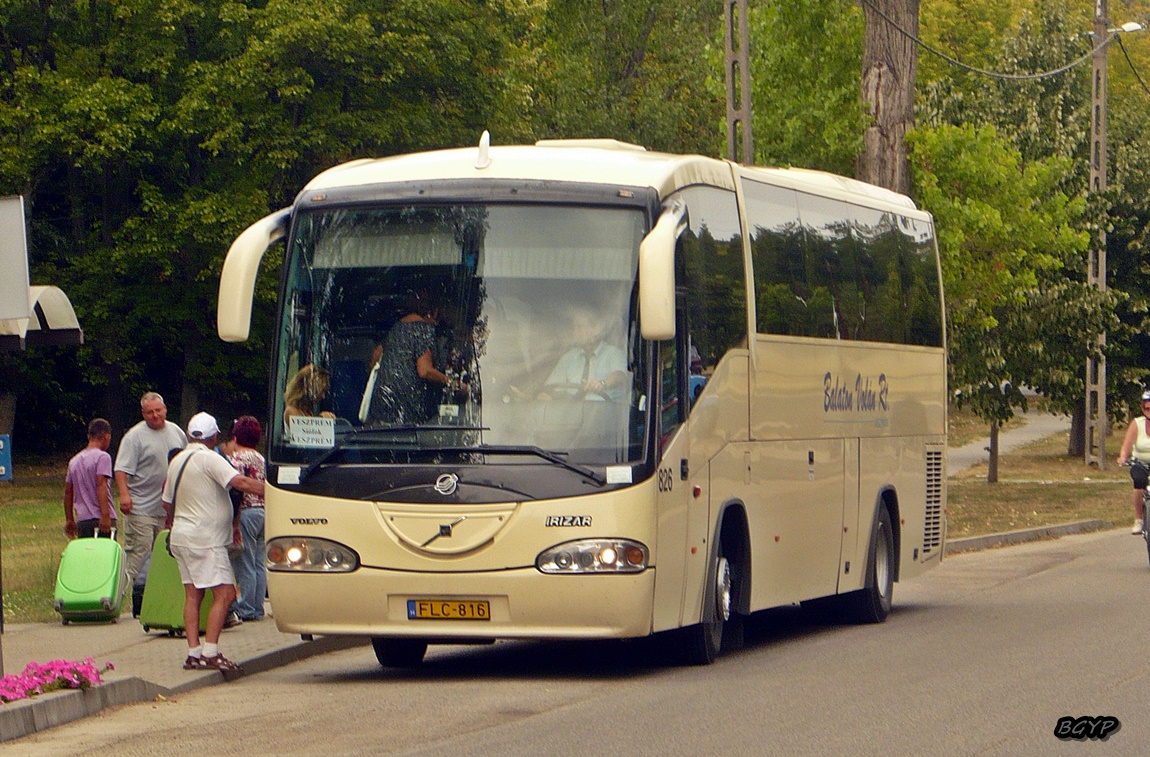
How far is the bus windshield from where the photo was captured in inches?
448

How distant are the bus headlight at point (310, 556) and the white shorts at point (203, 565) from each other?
649mm

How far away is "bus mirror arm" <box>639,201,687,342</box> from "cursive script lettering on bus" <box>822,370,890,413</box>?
4208 mm

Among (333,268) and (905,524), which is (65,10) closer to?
(905,524)

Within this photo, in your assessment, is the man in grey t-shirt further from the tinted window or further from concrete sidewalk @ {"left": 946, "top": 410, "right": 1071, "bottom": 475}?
concrete sidewalk @ {"left": 946, "top": 410, "right": 1071, "bottom": 475}

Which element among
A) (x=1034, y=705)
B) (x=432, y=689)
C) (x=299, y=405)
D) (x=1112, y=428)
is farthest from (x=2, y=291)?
(x=1112, y=428)

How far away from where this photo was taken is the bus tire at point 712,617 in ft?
41.0

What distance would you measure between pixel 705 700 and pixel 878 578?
20.7 feet

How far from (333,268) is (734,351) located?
2.87 meters

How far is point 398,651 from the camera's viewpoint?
13.1 meters

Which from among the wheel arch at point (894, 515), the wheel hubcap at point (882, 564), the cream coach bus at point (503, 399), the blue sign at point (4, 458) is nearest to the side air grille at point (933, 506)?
the wheel arch at point (894, 515)

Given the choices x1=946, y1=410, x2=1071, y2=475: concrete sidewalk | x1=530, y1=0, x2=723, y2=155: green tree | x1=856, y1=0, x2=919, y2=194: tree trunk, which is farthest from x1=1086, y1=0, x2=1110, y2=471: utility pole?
x1=856, y1=0, x2=919, y2=194: tree trunk

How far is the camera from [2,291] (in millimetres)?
11031

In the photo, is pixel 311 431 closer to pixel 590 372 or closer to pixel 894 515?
pixel 590 372

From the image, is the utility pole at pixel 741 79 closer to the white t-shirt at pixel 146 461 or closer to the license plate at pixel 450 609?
the white t-shirt at pixel 146 461
